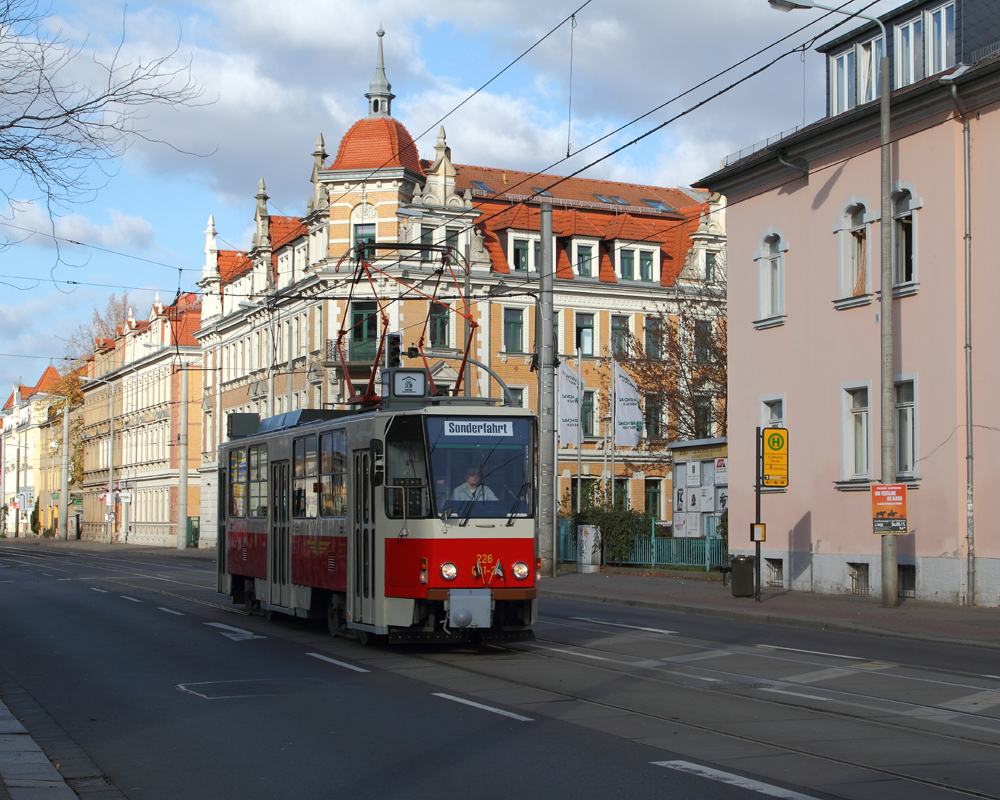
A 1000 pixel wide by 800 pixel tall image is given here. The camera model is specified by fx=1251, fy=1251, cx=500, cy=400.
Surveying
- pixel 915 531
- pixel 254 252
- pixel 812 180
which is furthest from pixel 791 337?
pixel 254 252

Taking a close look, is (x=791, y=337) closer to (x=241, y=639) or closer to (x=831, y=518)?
(x=831, y=518)

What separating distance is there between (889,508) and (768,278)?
9.29m

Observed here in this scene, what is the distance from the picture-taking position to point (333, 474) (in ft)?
56.3

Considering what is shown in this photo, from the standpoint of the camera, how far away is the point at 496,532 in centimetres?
1512

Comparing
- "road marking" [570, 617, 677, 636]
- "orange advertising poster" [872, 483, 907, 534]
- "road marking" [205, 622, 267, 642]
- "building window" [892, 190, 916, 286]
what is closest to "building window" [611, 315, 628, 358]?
"building window" [892, 190, 916, 286]

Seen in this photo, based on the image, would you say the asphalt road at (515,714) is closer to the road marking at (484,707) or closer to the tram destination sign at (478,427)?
the road marking at (484,707)

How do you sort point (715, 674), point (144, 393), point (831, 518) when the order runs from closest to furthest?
point (715, 674)
point (831, 518)
point (144, 393)

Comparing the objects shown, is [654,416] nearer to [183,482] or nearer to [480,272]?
[480,272]

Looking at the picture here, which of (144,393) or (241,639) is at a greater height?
(144,393)


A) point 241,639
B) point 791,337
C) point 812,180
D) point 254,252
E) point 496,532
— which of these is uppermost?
point 254,252

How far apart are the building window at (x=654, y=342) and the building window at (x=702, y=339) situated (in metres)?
1.61

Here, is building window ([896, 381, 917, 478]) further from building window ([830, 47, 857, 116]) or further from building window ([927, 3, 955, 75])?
building window ([830, 47, 857, 116])

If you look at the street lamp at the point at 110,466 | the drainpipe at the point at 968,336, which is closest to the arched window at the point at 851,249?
the drainpipe at the point at 968,336

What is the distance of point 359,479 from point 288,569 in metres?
3.83
